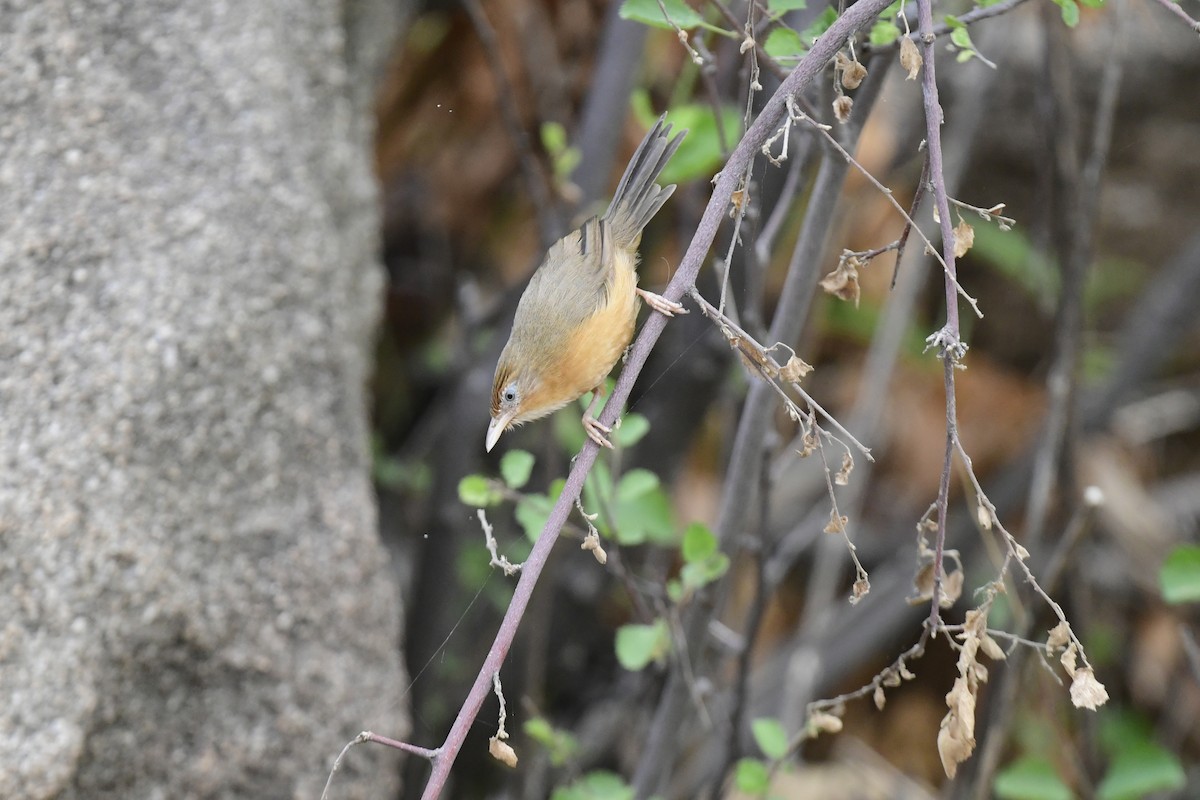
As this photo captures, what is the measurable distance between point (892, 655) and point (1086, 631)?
70cm

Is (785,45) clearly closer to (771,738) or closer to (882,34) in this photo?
(882,34)

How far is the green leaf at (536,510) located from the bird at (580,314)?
131 mm

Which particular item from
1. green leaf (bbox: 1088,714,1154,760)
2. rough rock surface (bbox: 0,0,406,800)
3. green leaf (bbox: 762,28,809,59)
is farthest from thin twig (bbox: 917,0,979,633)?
green leaf (bbox: 1088,714,1154,760)

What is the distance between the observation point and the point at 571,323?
1.86 m

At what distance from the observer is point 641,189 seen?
2018mm

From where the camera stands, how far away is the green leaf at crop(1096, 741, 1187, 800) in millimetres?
2604

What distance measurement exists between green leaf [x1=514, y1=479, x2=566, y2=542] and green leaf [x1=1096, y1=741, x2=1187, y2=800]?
162 cm

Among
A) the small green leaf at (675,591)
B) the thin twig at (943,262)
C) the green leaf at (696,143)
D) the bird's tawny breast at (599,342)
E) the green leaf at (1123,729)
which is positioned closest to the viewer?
the thin twig at (943,262)

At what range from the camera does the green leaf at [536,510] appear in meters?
1.98

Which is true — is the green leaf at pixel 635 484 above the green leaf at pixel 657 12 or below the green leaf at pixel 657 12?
below

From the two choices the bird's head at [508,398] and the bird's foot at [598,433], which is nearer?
the bird's foot at [598,433]

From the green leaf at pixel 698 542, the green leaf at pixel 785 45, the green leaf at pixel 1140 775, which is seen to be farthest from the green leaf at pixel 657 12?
the green leaf at pixel 1140 775

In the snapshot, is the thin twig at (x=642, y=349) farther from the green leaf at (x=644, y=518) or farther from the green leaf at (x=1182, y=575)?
the green leaf at (x=1182, y=575)

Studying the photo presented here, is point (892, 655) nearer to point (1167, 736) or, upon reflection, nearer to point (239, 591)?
point (1167, 736)
